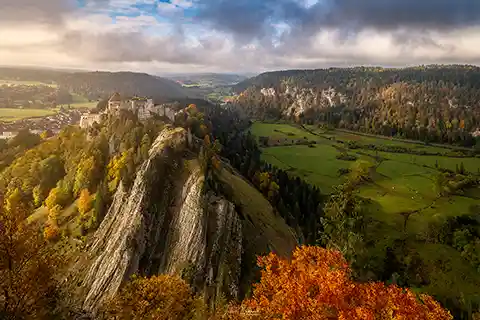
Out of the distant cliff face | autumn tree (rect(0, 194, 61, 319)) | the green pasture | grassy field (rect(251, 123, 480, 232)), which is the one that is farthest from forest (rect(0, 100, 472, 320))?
the green pasture

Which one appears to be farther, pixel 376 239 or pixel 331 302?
pixel 376 239

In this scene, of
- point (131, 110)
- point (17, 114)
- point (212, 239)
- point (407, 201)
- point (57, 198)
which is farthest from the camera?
point (17, 114)

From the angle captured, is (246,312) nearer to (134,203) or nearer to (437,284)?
(134,203)

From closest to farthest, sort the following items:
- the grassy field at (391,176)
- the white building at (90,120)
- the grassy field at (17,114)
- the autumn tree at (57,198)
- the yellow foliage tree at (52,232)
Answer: the yellow foliage tree at (52,232), the autumn tree at (57,198), the white building at (90,120), the grassy field at (391,176), the grassy field at (17,114)

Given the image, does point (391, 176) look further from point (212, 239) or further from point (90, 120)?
point (90, 120)

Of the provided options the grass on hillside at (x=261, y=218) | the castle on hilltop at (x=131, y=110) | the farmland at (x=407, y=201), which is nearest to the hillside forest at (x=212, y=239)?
the grass on hillside at (x=261, y=218)

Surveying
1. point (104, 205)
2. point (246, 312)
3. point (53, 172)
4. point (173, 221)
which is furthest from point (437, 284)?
point (53, 172)

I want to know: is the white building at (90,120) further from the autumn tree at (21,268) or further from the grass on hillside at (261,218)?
the autumn tree at (21,268)

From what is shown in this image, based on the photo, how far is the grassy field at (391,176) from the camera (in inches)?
4353

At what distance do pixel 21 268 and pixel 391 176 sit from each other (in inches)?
5672

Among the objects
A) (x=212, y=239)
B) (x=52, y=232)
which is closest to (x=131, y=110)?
(x=52, y=232)

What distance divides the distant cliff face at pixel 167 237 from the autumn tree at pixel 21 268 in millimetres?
28355

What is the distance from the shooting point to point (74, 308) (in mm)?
46688

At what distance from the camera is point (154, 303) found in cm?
2862
